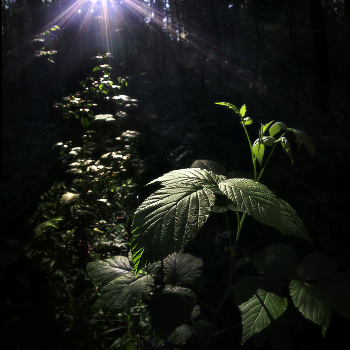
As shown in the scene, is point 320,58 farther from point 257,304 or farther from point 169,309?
point 169,309

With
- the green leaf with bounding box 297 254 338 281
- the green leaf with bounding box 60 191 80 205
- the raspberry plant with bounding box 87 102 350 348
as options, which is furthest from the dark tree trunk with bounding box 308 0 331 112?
the green leaf with bounding box 60 191 80 205

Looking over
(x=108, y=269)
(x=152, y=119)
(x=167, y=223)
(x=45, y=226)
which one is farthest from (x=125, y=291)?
(x=152, y=119)

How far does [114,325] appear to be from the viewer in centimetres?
172

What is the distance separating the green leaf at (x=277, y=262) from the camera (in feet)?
3.69

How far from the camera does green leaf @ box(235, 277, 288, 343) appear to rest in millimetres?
864

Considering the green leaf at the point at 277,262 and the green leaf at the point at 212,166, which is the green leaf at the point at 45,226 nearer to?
the green leaf at the point at 212,166

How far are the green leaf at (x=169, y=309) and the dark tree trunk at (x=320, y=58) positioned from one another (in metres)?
6.21

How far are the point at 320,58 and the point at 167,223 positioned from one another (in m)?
6.86

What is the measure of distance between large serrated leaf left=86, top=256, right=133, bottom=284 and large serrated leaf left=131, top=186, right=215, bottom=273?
57 centimetres

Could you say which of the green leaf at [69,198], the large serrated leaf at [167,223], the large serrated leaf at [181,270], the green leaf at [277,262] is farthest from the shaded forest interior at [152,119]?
the large serrated leaf at [167,223]

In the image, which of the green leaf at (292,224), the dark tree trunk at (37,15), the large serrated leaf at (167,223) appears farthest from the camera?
the dark tree trunk at (37,15)

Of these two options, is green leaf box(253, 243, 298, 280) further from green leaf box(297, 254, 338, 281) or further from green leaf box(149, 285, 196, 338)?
green leaf box(149, 285, 196, 338)

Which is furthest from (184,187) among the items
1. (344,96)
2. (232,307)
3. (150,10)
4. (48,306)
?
(150,10)

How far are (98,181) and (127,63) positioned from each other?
22.2 feet
